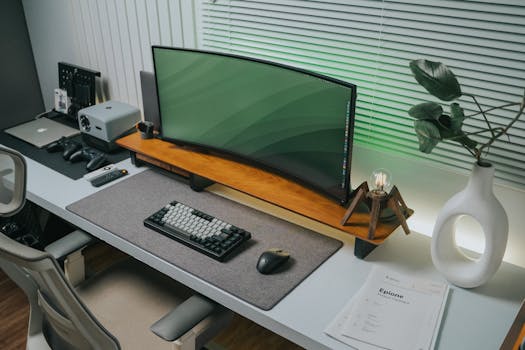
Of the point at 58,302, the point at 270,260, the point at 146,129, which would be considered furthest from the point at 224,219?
the point at 58,302

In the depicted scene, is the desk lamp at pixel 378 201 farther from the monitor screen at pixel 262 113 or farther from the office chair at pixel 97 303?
the office chair at pixel 97 303

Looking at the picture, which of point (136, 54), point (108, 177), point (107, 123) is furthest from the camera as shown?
point (136, 54)

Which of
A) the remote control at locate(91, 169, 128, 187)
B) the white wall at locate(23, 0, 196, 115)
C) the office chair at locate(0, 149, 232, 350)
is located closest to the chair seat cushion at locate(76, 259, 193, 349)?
the office chair at locate(0, 149, 232, 350)

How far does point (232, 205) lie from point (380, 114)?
2.05ft

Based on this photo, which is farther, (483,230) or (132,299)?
(132,299)

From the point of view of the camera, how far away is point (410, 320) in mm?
1432

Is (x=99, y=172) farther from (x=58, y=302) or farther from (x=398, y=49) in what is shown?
(x=398, y=49)

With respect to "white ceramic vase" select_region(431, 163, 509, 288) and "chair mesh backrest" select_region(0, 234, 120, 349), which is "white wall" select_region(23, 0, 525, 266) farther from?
"chair mesh backrest" select_region(0, 234, 120, 349)

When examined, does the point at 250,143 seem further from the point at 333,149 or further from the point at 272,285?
the point at 272,285

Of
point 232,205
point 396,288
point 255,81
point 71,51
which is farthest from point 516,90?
point 71,51

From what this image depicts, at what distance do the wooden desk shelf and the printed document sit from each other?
0.45ft

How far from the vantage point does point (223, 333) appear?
91.7 inches

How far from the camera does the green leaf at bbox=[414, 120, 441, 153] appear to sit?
4.64 ft

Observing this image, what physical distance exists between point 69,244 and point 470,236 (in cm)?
135
